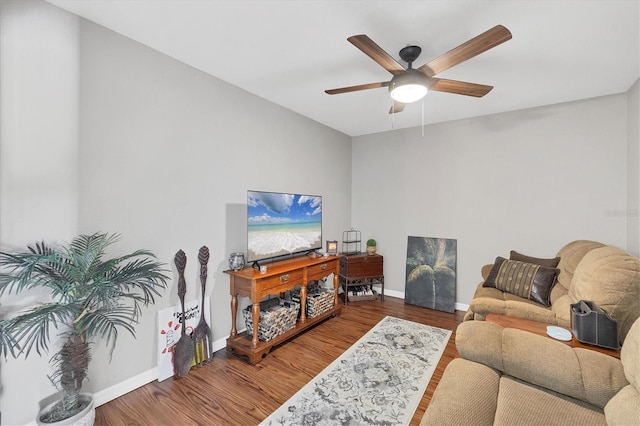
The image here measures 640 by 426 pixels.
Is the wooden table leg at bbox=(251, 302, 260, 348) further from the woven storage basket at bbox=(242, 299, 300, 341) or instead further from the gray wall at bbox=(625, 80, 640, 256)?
the gray wall at bbox=(625, 80, 640, 256)

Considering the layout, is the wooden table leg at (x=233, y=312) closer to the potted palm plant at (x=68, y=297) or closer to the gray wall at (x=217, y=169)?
the gray wall at (x=217, y=169)

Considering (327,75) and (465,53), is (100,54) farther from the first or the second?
(465,53)

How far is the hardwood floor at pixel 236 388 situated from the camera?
1.78 m

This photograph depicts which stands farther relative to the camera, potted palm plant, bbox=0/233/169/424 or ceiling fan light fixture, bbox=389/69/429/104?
ceiling fan light fixture, bbox=389/69/429/104

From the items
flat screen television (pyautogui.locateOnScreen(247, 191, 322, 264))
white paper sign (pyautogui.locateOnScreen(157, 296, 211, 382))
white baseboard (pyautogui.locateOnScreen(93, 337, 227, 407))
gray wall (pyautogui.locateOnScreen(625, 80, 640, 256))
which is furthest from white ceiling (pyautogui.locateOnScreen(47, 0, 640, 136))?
white baseboard (pyautogui.locateOnScreen(93, 337, 227, 407))

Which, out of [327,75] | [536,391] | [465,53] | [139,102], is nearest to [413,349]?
[536,391]

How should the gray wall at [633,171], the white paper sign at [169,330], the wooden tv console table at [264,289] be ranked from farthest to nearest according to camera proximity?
the gray wall at [633,171], the wooden tv console table at [264,289], the white paper sign at [169,330]

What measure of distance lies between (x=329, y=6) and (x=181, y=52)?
1.30 metres

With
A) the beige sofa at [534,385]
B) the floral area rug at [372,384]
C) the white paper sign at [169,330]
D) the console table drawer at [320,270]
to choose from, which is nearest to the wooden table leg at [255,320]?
the white paper sign at [169,330]

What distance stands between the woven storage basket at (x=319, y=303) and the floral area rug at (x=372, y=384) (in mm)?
589

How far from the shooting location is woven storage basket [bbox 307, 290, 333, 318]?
308 cm

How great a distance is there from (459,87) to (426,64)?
18.8 inches

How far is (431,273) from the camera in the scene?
386 cm

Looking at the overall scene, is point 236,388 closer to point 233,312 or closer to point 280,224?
point 233,312
